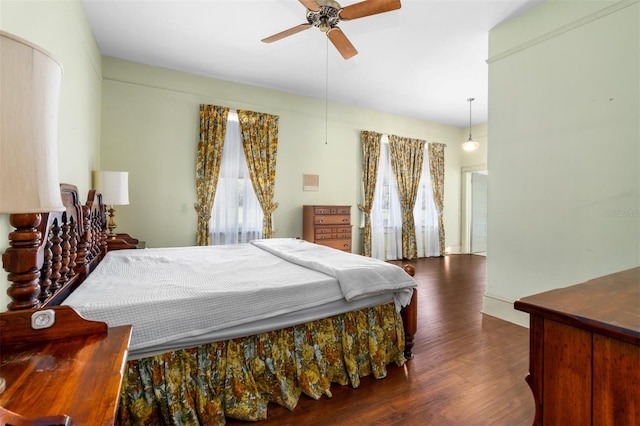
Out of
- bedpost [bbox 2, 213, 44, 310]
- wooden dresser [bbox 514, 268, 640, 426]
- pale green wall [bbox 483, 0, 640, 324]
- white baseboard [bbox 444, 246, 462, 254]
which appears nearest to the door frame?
white baseboard [bbox 444, 246, 462, 254]

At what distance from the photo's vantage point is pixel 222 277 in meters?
1.93

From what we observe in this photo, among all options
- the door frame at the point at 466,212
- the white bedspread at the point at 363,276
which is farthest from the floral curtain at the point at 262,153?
the door frame at the point at 466,212

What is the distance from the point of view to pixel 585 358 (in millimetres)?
935

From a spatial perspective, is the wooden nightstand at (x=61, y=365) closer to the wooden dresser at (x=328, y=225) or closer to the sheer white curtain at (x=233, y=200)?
the sheer white curtain at (x=233, y=200)

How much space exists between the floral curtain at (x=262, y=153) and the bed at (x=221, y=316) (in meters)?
2.45

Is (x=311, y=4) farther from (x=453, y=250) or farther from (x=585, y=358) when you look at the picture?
(x=453, y=250)

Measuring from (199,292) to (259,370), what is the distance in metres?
0.56

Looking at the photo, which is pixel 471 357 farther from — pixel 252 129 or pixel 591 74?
pixel 252 129

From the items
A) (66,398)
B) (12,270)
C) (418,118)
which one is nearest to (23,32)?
(12,270)

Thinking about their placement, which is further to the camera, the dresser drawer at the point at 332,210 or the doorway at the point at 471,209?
the doorway at the point at 471,209

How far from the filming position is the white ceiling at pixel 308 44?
2.86 m

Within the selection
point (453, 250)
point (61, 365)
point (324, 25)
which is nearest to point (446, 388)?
point (61, 365)

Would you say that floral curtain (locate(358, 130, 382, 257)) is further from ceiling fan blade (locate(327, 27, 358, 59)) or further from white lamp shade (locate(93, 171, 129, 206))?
white lamp shade (locate(93, 171, 129, 206))

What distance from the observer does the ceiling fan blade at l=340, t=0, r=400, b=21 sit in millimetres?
2111
